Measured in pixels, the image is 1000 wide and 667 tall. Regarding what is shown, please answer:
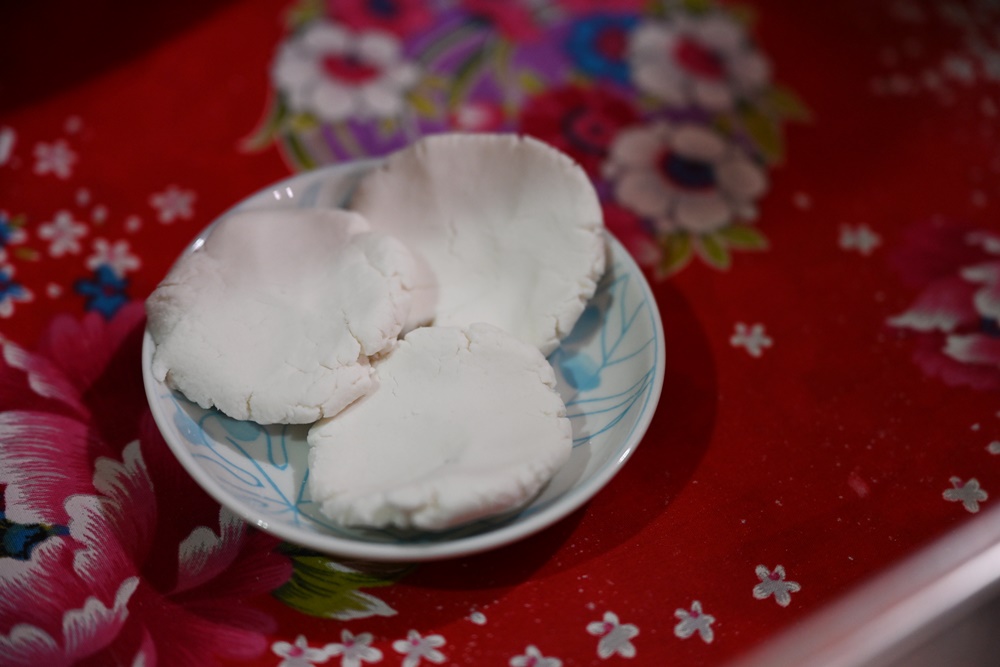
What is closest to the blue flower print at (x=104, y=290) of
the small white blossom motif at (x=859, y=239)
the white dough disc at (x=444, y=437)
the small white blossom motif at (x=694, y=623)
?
the white dough disc at (x=444, y=437)

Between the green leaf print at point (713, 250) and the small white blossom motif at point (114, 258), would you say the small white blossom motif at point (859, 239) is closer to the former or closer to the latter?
the green leaf print at point (713, 250)

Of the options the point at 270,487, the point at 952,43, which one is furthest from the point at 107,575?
the point at 952,43

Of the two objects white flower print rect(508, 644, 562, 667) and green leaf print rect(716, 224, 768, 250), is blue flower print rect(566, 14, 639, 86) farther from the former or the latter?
white flower print rect(508, 644, 562, 667)

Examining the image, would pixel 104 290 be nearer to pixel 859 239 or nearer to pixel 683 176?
pixel 683 176

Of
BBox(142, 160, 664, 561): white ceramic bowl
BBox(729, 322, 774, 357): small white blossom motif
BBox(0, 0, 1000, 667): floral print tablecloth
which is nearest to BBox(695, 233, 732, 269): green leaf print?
BBox(0, 0, 1000, 667): floral print tablecloth

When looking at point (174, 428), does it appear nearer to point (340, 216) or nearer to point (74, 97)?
point (340, 216)

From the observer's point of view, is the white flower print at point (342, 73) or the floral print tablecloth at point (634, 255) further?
the white flower print at point (342, 73)

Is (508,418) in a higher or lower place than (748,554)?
higher

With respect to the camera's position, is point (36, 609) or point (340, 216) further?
point (340, 216)

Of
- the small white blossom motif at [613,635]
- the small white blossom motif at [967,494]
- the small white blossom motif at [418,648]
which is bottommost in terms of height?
the small white blossom motif at [967,494]
